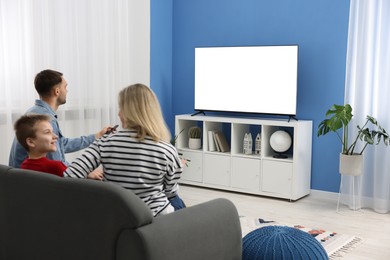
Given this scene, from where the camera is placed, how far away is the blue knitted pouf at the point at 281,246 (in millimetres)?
2494

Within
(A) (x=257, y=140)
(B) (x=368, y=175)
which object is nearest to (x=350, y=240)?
(B) (x=368, y=175)

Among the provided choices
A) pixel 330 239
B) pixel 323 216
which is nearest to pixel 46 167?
pixel 330 239

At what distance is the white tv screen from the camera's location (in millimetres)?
4902

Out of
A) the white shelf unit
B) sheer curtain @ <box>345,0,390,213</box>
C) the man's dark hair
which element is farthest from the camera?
the white shelf unit

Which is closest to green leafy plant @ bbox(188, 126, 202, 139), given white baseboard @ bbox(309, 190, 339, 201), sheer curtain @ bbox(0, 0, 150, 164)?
sheer curtain @ bbox(0, 0, 150, 164)

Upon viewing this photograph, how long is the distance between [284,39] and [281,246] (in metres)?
3.04

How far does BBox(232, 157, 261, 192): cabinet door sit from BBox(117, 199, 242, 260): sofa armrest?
105 inches

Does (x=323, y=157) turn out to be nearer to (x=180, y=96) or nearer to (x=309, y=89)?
Result: (x=309, y=89)

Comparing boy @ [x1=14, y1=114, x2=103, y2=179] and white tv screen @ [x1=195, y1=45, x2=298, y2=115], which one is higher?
white tv screen @ [x1=195, y1=45, x2=298, y2=115]

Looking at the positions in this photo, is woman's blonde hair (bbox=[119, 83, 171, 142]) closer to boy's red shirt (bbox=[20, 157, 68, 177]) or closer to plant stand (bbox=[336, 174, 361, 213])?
boy's red shirt (bbox=[20, 157, 68, 177])

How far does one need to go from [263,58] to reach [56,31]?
197 cm

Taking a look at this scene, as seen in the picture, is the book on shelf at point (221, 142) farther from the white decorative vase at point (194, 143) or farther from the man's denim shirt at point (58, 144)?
the man's denim shirt at point (58, 144)

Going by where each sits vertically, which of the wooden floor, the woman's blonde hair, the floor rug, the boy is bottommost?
the wooden floor

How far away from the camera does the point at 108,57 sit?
5.04 meters
